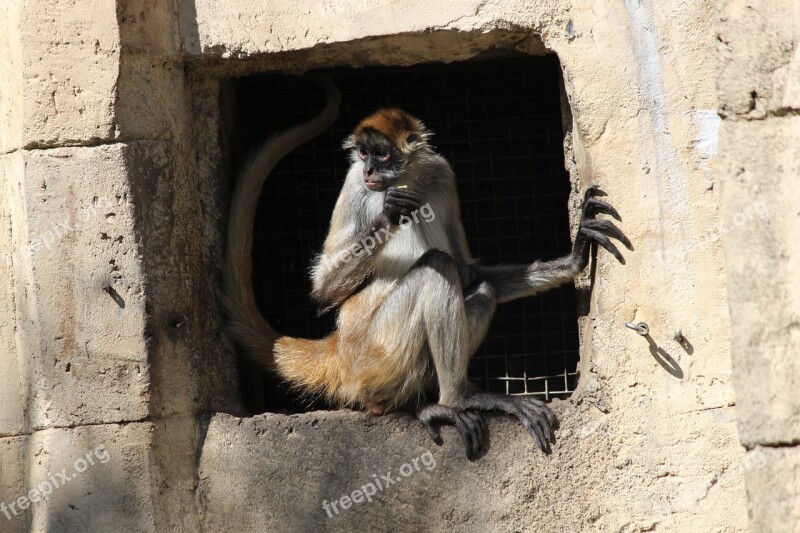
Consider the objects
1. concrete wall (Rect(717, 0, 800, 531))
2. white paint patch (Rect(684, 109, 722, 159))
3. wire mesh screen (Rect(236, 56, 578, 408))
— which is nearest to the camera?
concrete wall (Rect(717, 0, 800, 531))

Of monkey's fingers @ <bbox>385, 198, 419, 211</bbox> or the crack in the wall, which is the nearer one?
the crack in the wall

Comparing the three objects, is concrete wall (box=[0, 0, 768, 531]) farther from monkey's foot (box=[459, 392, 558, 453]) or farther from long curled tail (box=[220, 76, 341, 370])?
long curled tail (box=[220, 76, 341, 370])

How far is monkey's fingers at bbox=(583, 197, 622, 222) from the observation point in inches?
205

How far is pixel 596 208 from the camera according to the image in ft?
17.3

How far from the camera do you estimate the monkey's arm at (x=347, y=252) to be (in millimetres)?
5668

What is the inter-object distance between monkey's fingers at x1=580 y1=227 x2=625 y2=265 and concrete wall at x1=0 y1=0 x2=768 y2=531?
0.06 meters

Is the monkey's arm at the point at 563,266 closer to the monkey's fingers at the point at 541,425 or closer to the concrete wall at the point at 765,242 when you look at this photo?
the monkey's fingers at the point at 541,425

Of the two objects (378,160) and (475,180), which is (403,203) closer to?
(378,160)

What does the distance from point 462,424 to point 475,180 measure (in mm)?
2130

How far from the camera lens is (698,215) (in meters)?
5.11

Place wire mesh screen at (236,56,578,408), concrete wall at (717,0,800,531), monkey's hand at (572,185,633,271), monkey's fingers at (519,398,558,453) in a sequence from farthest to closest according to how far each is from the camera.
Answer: wire mesh screen at (236,56,578,408)
monkey's fingers at (519,398,558,453)
monkey's hand at (572,185,633,271)
concrete wall at (717,0,800,531)

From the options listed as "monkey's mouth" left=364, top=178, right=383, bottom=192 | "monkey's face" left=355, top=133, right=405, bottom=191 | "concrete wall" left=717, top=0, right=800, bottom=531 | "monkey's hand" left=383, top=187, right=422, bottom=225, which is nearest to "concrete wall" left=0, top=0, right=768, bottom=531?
"monkey's face" left=355, top=133, right=405, bottom=191

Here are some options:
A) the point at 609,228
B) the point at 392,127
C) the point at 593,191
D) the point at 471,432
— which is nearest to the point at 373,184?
the point at 392,127

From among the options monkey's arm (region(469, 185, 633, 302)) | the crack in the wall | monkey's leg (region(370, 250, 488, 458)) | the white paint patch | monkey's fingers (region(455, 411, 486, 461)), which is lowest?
→ monkey's fingers (region(455, 411, 486, 461))
